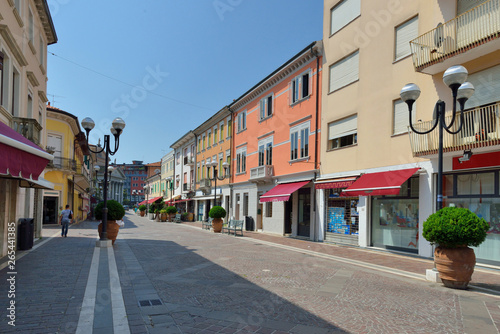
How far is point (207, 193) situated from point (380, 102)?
80.7ft

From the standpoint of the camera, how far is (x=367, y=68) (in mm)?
15078

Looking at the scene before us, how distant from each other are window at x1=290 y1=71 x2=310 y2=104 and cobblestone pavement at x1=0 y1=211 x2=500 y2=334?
11.7 m

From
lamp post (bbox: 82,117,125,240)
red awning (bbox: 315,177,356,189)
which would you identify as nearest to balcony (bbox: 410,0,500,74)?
red awning (bbox: 315,177,356,189)

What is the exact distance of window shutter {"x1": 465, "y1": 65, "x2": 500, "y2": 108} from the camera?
10.2 meters

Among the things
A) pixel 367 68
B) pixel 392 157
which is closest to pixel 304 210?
pixel 392 157

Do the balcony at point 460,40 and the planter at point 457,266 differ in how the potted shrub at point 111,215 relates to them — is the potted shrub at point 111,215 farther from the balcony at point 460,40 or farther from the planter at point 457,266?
the balcony at point 460,40

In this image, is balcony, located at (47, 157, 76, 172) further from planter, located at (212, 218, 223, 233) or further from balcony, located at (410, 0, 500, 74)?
balcony, located at (410, 0, 500, 74)

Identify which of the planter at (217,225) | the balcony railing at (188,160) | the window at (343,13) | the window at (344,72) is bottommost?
the planter at (217,225)

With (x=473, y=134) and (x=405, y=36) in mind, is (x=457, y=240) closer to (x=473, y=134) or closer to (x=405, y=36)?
(x=473, y=134)

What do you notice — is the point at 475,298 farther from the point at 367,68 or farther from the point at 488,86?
the point at 367,68

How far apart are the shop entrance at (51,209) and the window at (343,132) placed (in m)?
23.6

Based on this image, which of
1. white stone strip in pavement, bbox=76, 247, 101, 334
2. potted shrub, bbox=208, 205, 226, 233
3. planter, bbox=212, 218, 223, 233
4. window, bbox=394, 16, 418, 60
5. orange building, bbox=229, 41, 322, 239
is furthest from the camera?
planter, bbox=212, 218, 223, 233

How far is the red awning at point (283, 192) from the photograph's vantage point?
18516 millimetres

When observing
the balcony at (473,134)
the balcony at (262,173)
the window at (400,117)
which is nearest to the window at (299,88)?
the balcony at (262,173)
